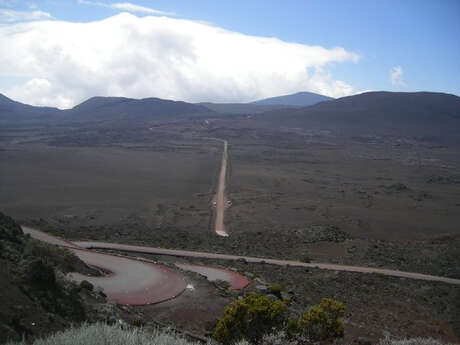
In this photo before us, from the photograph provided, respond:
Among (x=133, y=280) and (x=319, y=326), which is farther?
(x=133, y=280)

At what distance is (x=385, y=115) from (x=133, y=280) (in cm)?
15258

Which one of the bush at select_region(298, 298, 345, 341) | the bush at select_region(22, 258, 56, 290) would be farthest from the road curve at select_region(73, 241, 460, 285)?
the bush at select_region(22, 258, 56, 290)

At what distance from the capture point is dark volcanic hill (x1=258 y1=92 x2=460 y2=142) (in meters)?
140

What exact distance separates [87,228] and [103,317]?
2093 centimetres

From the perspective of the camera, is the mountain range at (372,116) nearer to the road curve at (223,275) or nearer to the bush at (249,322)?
the road curve at (223,275)

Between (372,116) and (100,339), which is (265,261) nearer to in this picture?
(100,339)

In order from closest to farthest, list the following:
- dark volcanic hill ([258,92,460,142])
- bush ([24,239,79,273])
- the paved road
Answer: bush ([24,239,79,273]) < the paved road < dark volcanic hill ([258,92,460,142])

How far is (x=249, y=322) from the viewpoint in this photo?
10.3 metres

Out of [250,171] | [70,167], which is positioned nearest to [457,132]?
[250,171]

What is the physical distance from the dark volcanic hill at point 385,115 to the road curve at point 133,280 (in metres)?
126

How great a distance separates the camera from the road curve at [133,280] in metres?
14.0

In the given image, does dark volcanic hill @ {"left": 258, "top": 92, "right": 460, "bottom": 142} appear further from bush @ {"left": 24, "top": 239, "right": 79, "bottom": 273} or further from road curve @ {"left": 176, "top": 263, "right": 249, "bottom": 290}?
bush @ {"left": 24, "top": 239, "right": 79, "bottom": 273}

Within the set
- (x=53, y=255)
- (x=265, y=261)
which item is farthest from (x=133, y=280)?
(x=265, y=261)

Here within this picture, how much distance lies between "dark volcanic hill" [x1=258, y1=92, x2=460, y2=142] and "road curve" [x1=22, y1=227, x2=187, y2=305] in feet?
412
